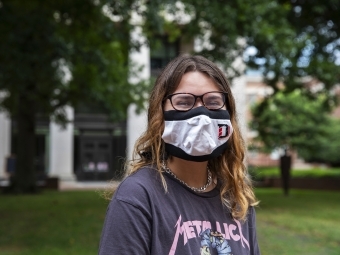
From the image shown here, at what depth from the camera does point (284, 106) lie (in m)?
34.9

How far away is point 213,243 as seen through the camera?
6.58 feet

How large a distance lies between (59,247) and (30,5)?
7.46m

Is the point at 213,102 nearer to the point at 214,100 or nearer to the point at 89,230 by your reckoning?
the point at 214,100

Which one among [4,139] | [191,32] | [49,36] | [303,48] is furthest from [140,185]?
[4,139]

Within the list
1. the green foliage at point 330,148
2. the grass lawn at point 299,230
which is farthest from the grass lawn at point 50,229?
the green foliage at point 330,148

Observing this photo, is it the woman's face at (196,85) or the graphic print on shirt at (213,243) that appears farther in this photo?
the woman's face at (196,85)

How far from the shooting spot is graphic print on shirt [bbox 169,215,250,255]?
6.39 feet

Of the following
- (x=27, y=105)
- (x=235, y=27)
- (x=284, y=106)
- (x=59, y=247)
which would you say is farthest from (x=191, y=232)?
(x=284, y=106)

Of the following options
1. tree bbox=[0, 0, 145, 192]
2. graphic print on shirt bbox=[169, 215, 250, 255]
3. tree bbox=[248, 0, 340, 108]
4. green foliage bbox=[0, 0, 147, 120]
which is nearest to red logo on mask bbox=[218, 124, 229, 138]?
graphic print on shirt bbox=[169, 215, 250, 255]

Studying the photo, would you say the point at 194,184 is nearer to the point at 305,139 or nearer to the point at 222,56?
the point at 222,56

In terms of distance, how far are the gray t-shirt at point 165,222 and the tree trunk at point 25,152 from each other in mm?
→ 21908

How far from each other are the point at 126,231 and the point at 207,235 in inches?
12.8

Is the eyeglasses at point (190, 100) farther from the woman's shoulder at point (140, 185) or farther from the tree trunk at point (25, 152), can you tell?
the tree trunk at point (25, 152)

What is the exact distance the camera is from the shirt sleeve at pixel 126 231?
6.10 feet
